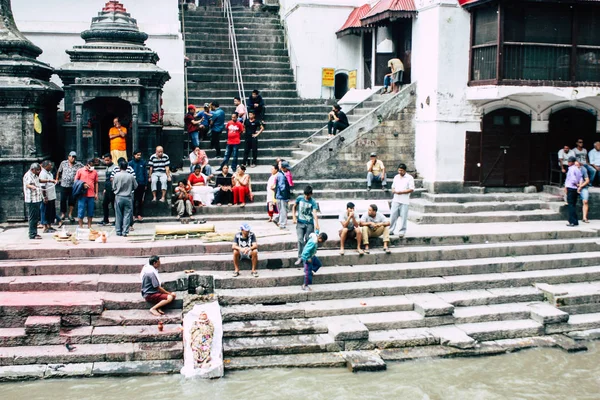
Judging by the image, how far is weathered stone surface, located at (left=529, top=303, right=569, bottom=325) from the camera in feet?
36.7

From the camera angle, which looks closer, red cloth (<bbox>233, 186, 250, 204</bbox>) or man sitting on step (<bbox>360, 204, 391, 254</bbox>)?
man sitting on step (<bbox>360, 204, 391, 254</bbox>)

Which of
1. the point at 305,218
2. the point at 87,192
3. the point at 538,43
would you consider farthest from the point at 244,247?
the point at 538,43

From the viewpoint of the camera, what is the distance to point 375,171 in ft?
53.2

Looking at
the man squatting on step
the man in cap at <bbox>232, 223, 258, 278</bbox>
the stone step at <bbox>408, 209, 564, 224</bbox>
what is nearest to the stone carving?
the man in cap at <bbox>232, 223, 258, 278</bbox>

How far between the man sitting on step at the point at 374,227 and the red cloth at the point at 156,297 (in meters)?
3.98

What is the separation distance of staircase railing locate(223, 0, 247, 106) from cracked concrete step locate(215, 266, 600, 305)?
29.5ft

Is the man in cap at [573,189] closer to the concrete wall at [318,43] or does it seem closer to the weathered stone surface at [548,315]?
the weathered stone surface at [548,315]

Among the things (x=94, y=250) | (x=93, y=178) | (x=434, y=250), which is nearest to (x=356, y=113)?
(x=434, y=250)

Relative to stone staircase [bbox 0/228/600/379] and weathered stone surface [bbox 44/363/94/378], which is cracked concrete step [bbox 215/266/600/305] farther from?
weathered stone surface [bbox 44/363/94/378]

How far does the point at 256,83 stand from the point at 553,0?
8858 millimetres

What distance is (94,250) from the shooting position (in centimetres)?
1195

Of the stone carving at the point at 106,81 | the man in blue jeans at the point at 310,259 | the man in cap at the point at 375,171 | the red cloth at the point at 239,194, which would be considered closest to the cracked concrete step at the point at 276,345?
the man in blue jeans at the point at 310,259

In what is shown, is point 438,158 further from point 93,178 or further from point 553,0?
point 93,178

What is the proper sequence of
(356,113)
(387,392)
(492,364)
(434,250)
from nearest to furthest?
(387,392), (492,364), (434,250), (356,113)
